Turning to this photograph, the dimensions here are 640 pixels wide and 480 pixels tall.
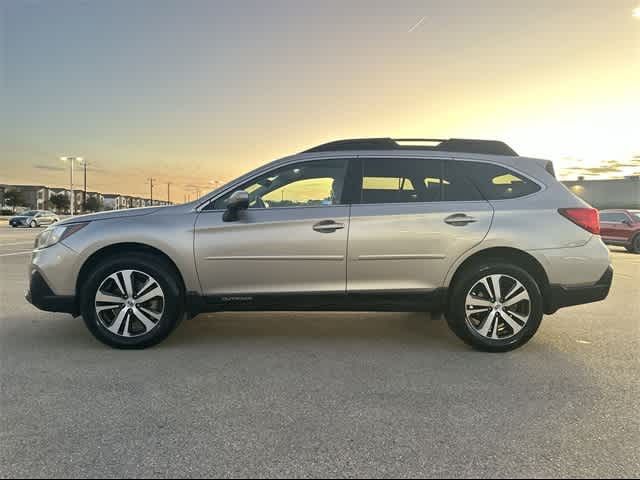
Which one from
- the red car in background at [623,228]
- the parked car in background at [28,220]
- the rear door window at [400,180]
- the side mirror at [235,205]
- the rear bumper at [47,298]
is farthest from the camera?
the parked car in background at [28,220]

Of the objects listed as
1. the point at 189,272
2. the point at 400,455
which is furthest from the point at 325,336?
the point at 400,455

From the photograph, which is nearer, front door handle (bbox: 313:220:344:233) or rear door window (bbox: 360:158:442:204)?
front door handle (bbox: 313:220:344:233)

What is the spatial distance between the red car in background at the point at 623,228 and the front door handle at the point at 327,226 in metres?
15.5

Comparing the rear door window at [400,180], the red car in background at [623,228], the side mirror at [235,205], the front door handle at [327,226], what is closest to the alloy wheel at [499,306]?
the rear door window at [400,180]

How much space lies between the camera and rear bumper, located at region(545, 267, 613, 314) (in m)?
4.20

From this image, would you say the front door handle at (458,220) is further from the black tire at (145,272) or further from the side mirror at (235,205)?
the black tire at (145,272)

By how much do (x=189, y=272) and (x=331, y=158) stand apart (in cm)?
167

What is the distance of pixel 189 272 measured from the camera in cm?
417

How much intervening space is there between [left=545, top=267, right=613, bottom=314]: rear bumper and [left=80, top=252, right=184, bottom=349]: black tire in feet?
10.9

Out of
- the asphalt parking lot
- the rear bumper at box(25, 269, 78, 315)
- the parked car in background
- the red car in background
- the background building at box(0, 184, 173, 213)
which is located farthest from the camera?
the background building at box(0, 184, 173, 213)

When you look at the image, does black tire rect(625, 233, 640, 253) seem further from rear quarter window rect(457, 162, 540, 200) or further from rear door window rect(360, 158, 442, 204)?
rear door window rect(360, 158, 442, 204)

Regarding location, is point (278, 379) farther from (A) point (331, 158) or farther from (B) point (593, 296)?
(B) point (593, 296)

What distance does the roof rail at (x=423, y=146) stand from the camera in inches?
175

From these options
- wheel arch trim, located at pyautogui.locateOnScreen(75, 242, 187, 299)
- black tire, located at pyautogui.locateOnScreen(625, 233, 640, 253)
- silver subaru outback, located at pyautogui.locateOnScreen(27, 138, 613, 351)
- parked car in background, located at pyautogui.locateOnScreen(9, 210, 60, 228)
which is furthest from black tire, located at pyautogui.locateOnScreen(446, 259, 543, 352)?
parked car in background, located at pyautogui.locateOnScreen(9, 210, 60, 228)
